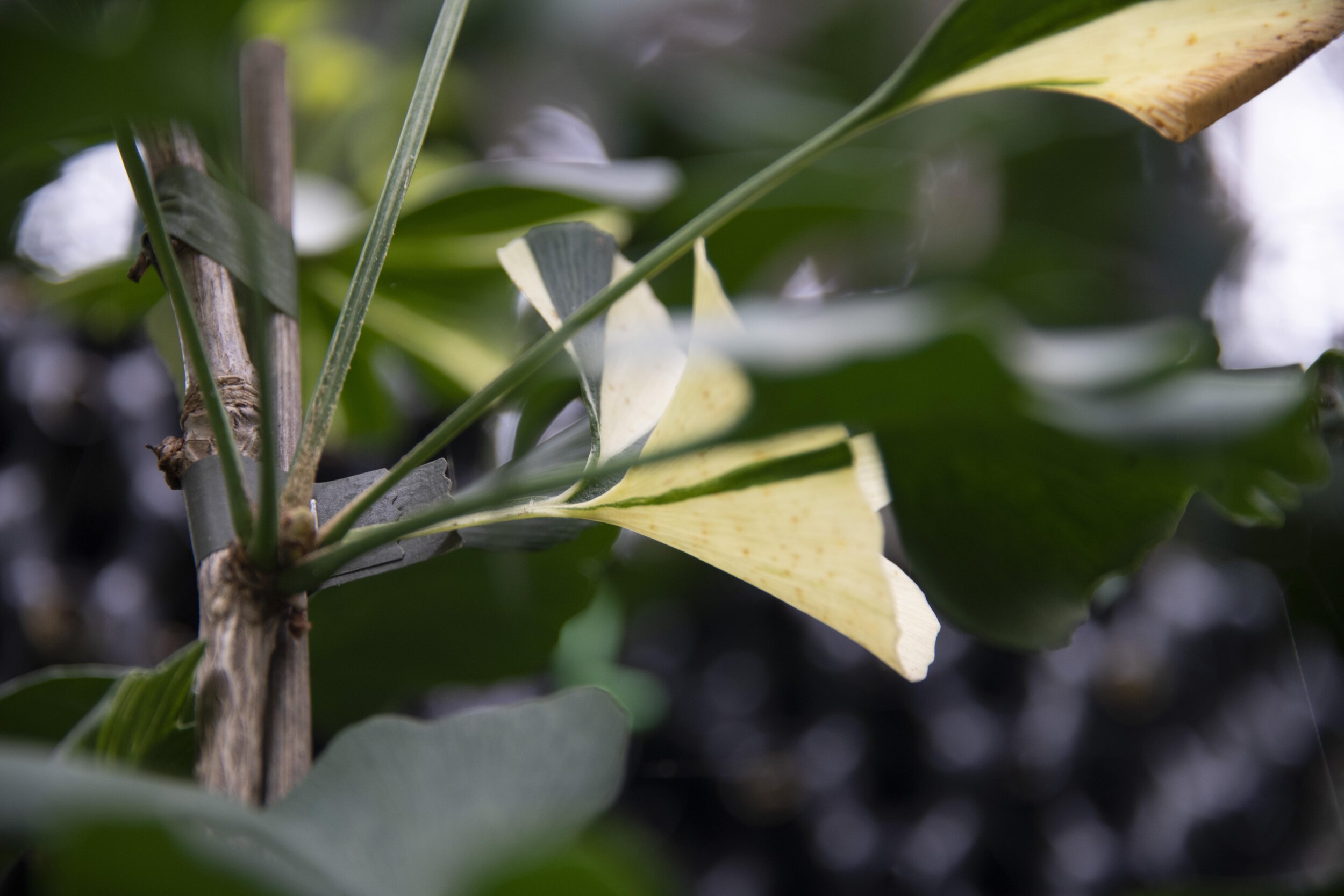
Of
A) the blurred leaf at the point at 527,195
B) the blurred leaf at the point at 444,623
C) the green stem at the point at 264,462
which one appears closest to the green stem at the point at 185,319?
the green stem at the point at 264,462

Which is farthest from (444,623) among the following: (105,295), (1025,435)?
(105,295)

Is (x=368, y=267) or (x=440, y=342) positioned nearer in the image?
(x=368, y=267)

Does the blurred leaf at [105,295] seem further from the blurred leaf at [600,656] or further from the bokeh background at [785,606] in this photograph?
the blurred leaf at [600,656]

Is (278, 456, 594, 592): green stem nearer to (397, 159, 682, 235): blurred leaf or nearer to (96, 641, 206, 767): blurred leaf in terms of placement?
(96, 641, 206, 767): blurred leaf

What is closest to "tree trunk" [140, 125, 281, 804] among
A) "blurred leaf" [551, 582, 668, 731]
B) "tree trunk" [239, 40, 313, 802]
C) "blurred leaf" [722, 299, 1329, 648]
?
"tree trunk" [239, 40, 313, 802]

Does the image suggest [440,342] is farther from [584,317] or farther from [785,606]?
[785,606]

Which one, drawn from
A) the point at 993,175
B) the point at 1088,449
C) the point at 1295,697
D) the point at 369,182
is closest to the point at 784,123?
the point at 993,175

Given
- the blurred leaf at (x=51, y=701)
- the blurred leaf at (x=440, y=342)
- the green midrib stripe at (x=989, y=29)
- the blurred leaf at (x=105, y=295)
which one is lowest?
the blurred leaf at (x=51, y=701)
